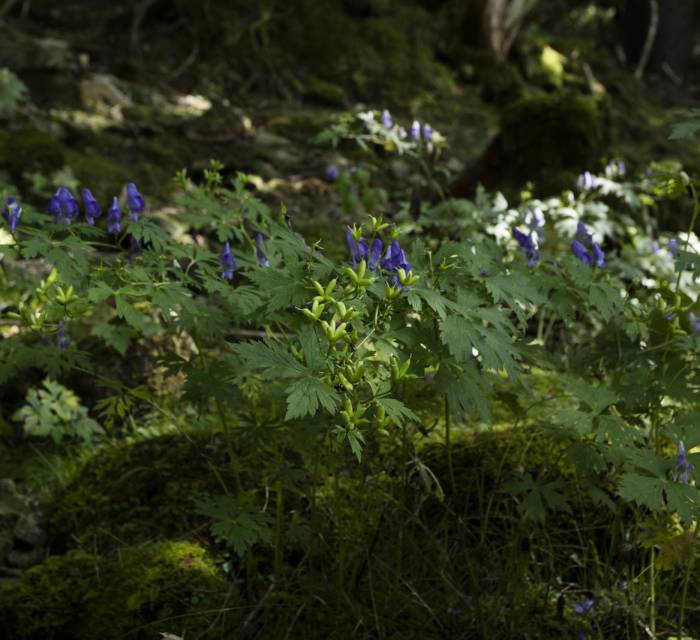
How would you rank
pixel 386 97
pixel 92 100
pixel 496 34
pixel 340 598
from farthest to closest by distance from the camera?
pixel 496 34, pixel 386 97, pixel 92 100, pixel 340 598

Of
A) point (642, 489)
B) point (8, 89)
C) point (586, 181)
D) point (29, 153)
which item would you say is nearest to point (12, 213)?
point (642, 489)

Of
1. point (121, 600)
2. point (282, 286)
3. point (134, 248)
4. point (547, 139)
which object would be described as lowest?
point (121, 600)

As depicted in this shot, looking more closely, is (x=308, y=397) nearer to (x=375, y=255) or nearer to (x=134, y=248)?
(x=375, y=255)

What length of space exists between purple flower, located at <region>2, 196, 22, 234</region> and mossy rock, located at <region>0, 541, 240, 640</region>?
3.93 ft

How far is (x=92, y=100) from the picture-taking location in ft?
24.4

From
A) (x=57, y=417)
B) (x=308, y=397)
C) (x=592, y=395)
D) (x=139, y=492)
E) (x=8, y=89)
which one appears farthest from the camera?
(x=8, y=89)

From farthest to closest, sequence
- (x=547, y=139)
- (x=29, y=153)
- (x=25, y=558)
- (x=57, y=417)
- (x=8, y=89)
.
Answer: (x=8, y=89) < (x=547, y=139) < (x=29, y=153) < (x=57, y=417) < (x=25, y=558)

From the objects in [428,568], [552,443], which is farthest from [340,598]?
[552,443]

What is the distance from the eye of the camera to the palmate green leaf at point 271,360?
1.95 metres

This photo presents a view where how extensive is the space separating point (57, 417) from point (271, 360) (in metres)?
2.13

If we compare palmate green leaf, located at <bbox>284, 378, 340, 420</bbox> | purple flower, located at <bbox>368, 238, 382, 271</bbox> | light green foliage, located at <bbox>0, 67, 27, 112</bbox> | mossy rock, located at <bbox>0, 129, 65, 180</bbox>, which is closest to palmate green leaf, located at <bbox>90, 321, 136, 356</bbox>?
purple flower, located at <bbox>368, 238, 382, 271</bbox>

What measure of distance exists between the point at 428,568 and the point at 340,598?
38 cm

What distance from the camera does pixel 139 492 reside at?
339 cm

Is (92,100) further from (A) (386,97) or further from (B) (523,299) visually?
(B) (523,299)
